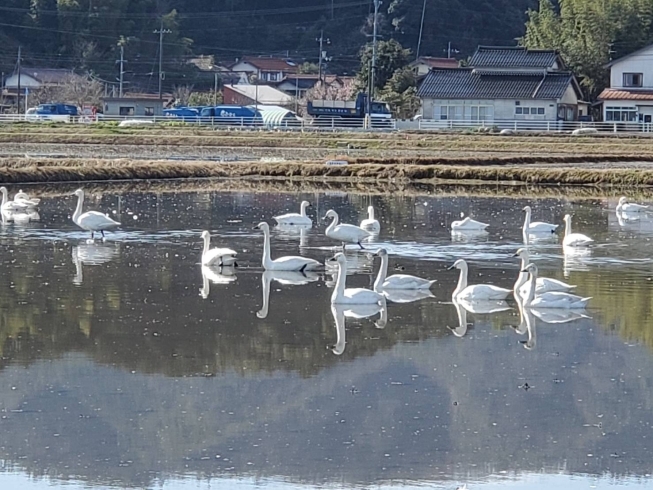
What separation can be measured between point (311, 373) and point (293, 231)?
395 inches

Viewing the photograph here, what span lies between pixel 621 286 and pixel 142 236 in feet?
24.7

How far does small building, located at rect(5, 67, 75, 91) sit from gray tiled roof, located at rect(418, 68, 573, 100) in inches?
974

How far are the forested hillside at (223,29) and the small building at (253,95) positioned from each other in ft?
14.8

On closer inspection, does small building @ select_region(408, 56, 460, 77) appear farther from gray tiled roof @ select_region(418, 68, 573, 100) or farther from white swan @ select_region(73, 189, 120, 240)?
white swan @ select_region(73, 189, 120, 240)

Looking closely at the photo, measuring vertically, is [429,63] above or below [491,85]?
above

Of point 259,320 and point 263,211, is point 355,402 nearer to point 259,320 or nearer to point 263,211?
point 259,320

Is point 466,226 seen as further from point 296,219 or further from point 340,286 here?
point 340,286

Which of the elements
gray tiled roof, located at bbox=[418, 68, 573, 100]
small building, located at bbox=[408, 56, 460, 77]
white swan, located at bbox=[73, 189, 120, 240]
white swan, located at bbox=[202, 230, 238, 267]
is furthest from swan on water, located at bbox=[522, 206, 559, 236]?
small building, located at bbox=[408, 56, 460, 77]

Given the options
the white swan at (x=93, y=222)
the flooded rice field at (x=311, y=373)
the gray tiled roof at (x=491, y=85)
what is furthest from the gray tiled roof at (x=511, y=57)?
the white swan at (x=93, y=222)

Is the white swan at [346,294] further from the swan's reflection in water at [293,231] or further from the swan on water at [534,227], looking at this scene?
the swan on water at [534,227]

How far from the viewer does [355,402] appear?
10.1 metres

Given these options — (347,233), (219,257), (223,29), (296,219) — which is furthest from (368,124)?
(223,29)

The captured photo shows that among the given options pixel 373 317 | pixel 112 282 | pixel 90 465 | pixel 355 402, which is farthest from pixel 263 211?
pixel 90 465

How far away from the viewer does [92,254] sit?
17891 millimetres
